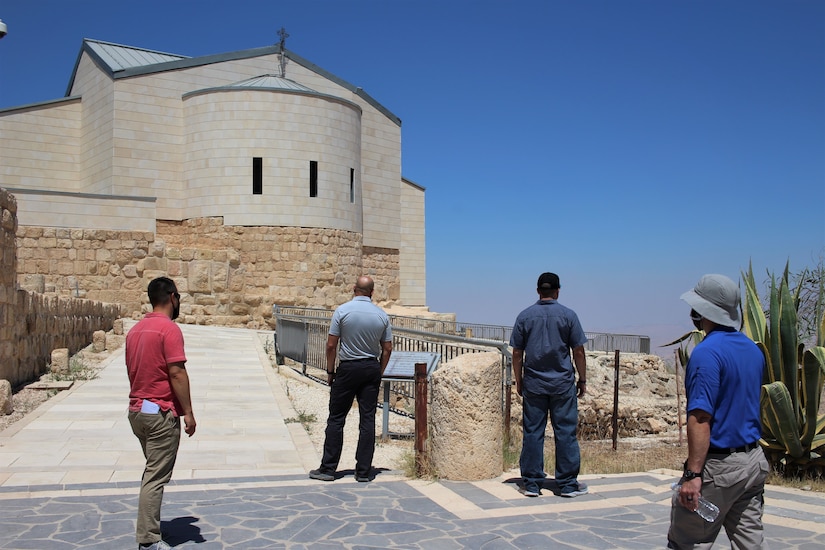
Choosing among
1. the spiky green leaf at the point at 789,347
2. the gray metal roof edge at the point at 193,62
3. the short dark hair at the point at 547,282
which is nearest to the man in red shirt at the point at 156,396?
the short dark hair at the point at 547,282

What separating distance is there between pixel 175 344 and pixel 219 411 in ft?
19.2

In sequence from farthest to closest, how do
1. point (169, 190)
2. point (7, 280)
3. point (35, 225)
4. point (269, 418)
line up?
point (169, 190)
point (35, 225)
point (7, 280)
point (269, 418)

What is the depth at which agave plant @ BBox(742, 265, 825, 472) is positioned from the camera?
726 centimetres

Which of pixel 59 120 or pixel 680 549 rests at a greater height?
pixel 59 120

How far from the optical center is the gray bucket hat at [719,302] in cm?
364

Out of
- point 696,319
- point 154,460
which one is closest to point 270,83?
point 154,460

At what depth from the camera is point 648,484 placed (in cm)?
660

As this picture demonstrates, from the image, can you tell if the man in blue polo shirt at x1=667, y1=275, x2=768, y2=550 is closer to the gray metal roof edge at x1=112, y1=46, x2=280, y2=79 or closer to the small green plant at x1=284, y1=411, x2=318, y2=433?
the small green plant at x1=284, y1=411, x2=318, y2=433

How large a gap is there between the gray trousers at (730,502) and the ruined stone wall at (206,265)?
889 inches

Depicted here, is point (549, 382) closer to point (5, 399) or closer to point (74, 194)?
point (5, 399)

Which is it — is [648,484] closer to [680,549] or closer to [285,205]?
[680,549]

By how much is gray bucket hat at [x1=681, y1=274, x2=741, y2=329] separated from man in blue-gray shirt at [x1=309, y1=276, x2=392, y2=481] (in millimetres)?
3438

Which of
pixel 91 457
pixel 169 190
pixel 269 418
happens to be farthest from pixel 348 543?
pixel 169 190

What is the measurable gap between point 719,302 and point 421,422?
3.93m
